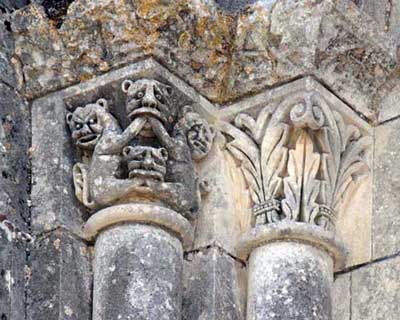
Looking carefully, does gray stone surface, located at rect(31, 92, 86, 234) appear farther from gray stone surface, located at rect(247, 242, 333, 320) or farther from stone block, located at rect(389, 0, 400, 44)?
→ stone block, located at rect(389, 0, 400, 44)

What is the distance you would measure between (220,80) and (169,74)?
0.18 meters

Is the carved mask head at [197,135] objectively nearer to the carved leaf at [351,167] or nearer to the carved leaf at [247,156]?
the carved leaf at [247,156]

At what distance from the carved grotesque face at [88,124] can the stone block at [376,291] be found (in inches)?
35.2

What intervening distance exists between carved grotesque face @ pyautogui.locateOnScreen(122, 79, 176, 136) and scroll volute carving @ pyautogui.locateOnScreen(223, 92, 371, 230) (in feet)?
0.86

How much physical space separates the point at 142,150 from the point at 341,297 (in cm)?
76

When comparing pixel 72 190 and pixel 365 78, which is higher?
pixel 365 78

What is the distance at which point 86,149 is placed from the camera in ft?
21.1

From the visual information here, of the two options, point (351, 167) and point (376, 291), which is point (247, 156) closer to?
point (351, 167)

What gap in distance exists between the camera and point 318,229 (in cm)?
625

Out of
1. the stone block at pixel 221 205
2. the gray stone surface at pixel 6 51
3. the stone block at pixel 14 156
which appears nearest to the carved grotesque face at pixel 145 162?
the stone block at pixel 221 205

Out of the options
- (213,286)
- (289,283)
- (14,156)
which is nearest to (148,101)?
(14,156)

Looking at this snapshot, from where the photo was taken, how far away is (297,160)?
20.8 ft

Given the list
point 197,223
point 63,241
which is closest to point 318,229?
point 197,223

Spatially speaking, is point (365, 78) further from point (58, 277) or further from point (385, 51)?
point (58, 277)
